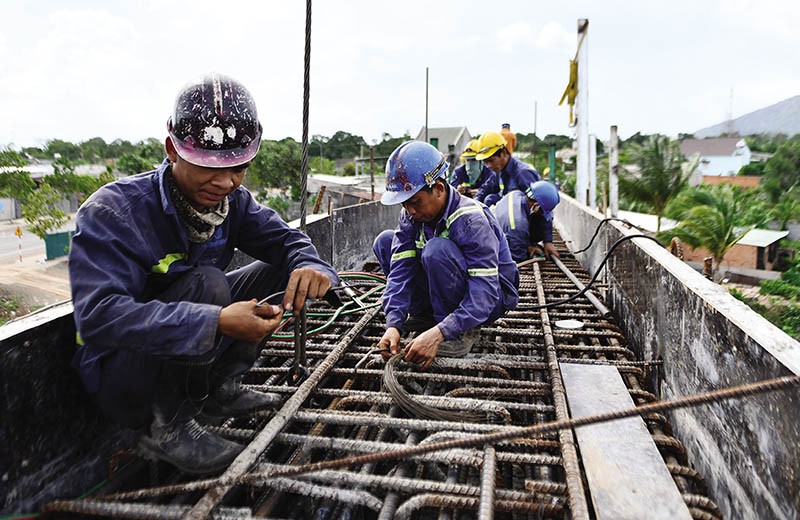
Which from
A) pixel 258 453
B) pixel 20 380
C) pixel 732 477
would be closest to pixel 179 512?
pixel 258 453

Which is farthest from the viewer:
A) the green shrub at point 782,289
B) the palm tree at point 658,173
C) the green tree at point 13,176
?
the green tree at point 13,176

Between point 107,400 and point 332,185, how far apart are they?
92.2 ft

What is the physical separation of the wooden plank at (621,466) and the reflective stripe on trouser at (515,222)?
3100 millimetres

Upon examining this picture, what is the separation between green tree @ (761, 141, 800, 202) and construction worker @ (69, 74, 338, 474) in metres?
36.7

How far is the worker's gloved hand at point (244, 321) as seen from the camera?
1805 millimetres

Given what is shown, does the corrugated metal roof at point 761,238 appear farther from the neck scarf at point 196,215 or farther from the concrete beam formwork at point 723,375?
the neck scarf at point 196,215

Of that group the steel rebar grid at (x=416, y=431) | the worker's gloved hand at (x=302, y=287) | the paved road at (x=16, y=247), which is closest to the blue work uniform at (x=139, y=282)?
the worker's gloved hand at (x=302, y=287)

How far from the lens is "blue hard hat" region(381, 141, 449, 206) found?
2.75 metres

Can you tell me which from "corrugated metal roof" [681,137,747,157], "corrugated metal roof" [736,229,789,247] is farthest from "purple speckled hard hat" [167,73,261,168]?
"corrugated metal roof" [681,137,747,157]

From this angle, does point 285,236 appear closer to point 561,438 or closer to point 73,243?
point 73,243

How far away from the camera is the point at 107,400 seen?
6.38ft

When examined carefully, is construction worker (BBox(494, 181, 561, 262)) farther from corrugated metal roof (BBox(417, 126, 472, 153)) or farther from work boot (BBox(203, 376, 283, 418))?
corrugated metal roof (BBox(417, 126, 472, 153))

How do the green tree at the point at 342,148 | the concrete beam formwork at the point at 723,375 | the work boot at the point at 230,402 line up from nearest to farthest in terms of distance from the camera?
the concrete beam formwork at the point at 723,375, the work boot at the point at 230,402, the green tree at the point at 342,148

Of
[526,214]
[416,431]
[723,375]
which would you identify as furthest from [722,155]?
[416,431]
